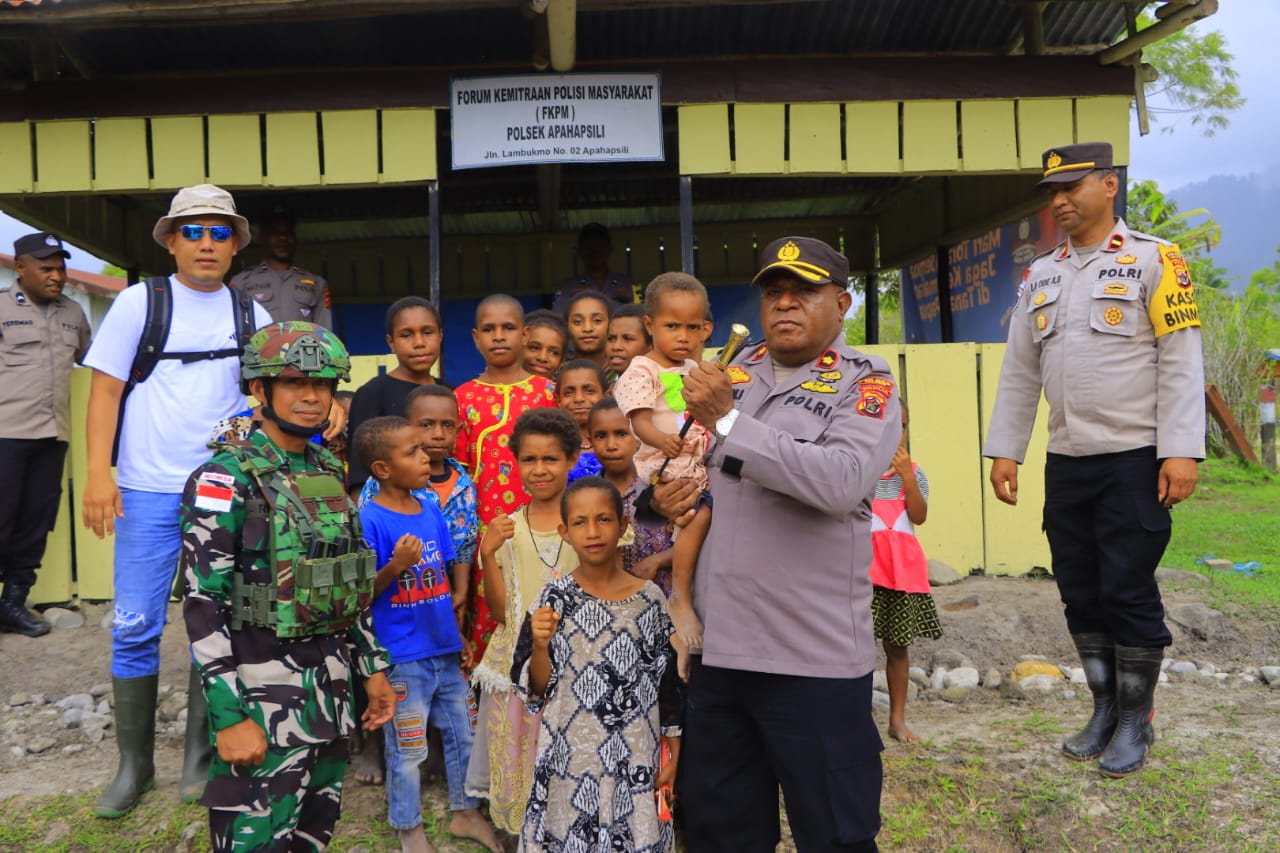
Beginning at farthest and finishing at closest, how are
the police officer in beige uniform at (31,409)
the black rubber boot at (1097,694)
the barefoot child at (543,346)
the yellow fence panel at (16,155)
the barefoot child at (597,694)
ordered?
the yellow fence panel at (16,155) → the police officer in beige uniform at (31,409) → the barefoot child at (543,346) → the black rubber boot at (1097,694) → the barefoot child at (597,694)

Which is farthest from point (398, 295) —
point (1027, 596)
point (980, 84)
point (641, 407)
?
point (641, 407)

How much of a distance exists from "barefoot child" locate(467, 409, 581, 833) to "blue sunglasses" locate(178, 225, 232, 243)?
1204mm

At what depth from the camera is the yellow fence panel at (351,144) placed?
19.1ft

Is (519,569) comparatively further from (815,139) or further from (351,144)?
(815,139)

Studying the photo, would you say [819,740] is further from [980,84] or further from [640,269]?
[640,269]

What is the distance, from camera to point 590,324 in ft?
12.6

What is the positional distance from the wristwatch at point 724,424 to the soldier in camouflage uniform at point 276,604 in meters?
1.01


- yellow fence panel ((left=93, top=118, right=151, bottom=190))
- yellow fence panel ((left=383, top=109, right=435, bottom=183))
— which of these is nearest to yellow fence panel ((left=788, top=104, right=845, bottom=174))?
yellow fence panel ((left=383, top=109, right=435, bottom=183))

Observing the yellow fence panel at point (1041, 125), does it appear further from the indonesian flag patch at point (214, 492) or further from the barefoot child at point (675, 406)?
the indonesian flag patch at point (214, 492)

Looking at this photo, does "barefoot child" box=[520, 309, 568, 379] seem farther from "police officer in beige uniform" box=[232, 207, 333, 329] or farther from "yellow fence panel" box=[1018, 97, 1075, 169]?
"yellow fence panel" box=[1018, 97, 1075, 169]

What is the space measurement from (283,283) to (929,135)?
4.08 m

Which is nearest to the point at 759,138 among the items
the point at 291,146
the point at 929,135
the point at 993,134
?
the point at 929,135

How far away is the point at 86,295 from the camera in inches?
1026

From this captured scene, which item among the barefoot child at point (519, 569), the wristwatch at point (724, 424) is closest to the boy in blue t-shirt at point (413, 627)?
the barefoot child at point (519, 569)
